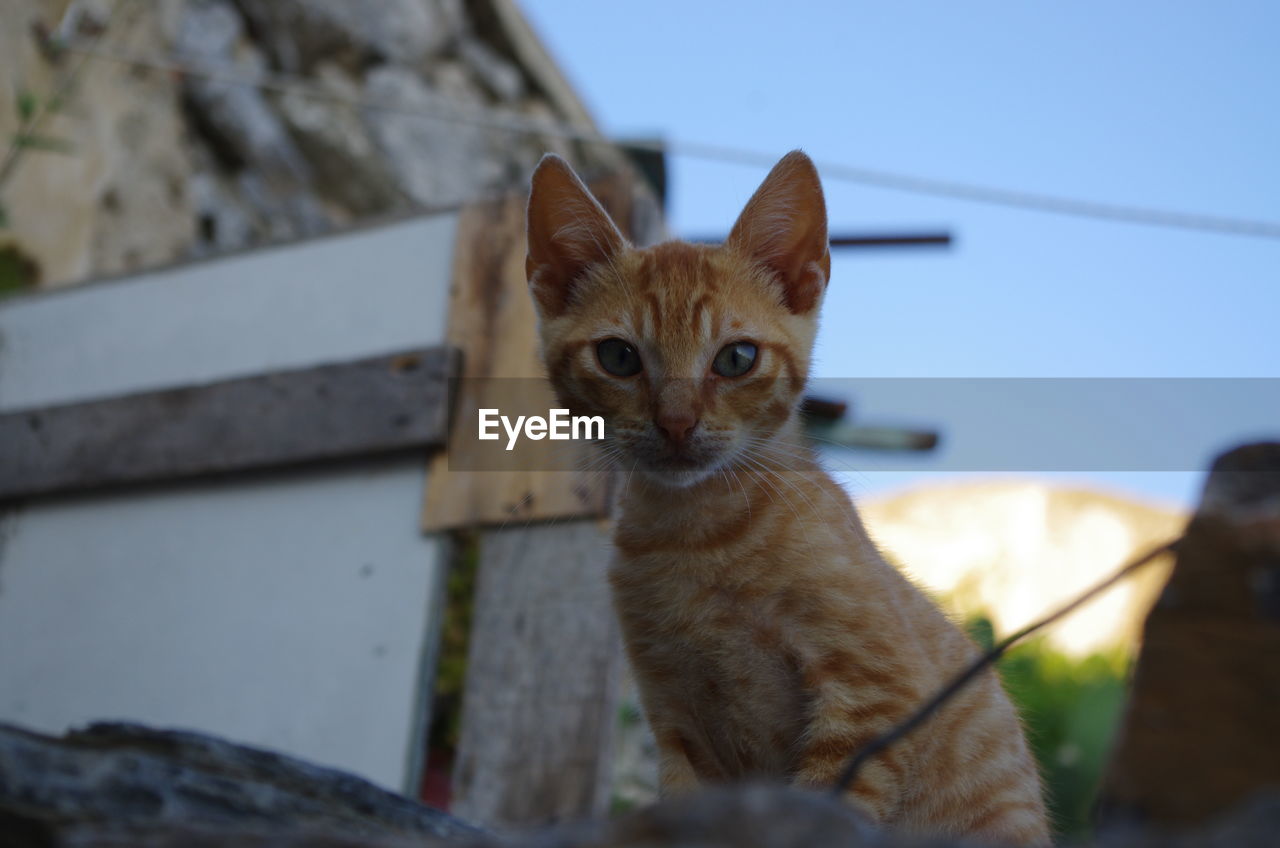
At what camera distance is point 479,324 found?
4016mm

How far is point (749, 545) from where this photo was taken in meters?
2.31

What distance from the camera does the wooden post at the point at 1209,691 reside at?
0.88 m

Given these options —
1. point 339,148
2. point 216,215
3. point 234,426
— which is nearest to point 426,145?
point 339,148

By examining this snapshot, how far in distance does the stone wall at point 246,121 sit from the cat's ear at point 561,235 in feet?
5.90

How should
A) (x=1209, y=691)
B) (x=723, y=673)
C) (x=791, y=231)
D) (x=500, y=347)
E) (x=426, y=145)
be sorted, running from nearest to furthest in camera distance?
(x=1209, y=691) < (x=723, y=673) < (x=791, y=231) < (x=500, y=347) < (x=426, y=145)

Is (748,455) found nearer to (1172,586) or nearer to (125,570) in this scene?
(1172,586)

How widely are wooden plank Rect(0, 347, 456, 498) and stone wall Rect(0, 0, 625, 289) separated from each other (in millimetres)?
811

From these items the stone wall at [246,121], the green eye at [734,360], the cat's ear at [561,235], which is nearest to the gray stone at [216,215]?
the stone wall at [246,121]

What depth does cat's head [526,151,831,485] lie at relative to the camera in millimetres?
2316

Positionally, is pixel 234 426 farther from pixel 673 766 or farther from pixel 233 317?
pixel 673 766

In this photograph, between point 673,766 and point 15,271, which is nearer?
point 673,766

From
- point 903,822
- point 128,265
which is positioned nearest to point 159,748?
point 903,822

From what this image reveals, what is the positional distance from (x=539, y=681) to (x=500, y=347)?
1.18 metres

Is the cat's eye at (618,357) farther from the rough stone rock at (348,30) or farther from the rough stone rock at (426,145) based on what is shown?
the rough stone rock at (348,30)
